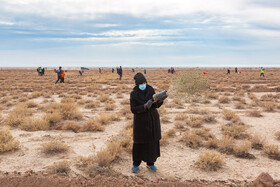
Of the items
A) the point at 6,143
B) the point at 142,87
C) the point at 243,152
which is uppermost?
the point at 142,87

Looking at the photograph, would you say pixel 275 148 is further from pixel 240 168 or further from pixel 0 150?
pixel 0 150

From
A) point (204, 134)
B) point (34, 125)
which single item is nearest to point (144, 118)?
point (204, 134)

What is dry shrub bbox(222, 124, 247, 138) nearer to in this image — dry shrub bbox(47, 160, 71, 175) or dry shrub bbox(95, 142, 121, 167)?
dry shrub bbox(95, 142, 121, 167)

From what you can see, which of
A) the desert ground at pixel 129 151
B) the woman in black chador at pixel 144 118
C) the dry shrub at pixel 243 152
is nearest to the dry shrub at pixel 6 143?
the desert ground at pixel 129 151

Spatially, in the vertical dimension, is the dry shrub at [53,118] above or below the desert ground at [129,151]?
above

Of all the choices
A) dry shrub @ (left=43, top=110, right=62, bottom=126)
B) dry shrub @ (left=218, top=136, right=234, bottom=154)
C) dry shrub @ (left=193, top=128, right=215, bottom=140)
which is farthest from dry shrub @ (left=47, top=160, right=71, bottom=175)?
dry shrub @ (left=193, top=128, right=215, bottom=140)

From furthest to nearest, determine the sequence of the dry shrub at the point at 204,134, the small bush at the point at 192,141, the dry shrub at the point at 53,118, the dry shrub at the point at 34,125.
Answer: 1. the dry shrub at the point at 53,118
2. the dry shrub at the point at 34,125
3. the dry shrub at the point at 204,134
4. the small bush at the point at 192,141

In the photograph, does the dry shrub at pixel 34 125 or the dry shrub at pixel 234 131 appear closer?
the dry shrub at pixel 234 131

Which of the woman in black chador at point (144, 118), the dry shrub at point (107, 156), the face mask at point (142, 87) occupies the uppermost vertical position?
the face mask at point (142, 87)

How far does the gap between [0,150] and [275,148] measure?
276 inches

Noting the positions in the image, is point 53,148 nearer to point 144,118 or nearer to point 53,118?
point 144,118

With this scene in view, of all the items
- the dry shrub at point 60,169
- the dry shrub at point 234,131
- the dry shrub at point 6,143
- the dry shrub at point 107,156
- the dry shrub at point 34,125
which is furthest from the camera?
the dry shrub at point 34,125

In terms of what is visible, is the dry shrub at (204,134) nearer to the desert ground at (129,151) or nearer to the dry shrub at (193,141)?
the desert ground at (129,151)

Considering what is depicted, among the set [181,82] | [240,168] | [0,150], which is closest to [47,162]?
[0,150]
